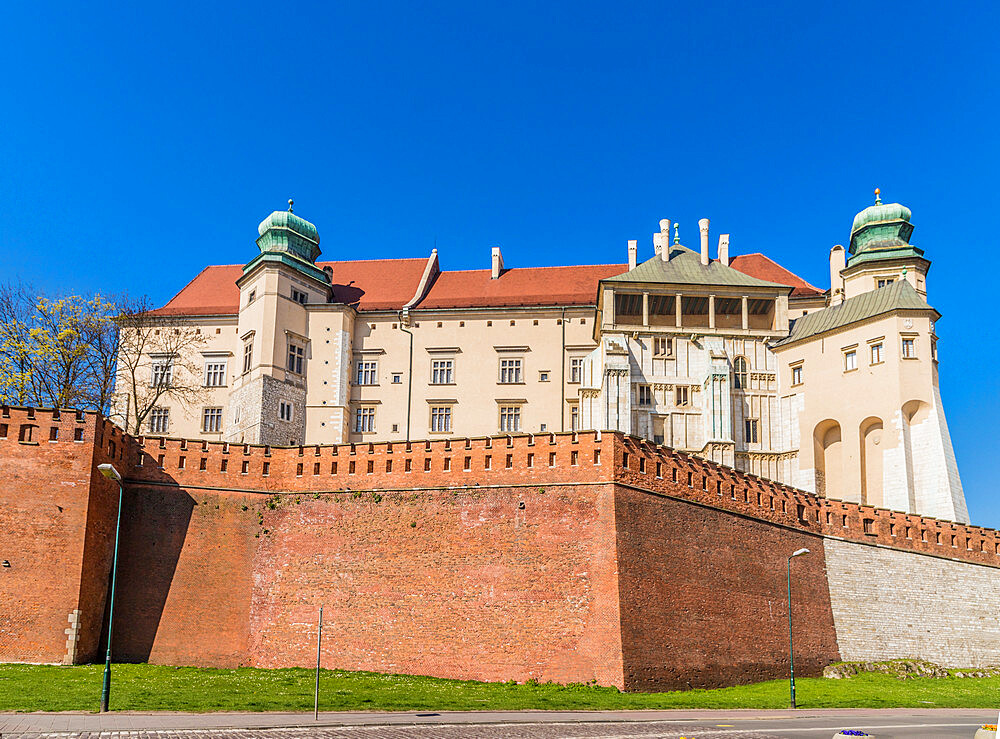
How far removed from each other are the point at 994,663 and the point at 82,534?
41.6 m

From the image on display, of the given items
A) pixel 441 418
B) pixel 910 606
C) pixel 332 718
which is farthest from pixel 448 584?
pixel 441 418

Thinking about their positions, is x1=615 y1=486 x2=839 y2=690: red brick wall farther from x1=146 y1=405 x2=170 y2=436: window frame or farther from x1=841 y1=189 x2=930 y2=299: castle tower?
x1=146 y1=405 x2=170 y2=436: window frame

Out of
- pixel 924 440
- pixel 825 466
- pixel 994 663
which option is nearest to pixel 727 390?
pixel 825 466

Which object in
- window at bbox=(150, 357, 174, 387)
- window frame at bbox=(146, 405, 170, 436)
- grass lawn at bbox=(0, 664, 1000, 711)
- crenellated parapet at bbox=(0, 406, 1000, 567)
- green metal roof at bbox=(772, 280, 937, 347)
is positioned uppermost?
green metal roof at bbox=(772, 280, 937, 347)

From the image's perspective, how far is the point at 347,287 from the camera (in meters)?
74.8

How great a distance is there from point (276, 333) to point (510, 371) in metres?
16.0

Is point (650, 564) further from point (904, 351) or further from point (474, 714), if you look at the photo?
point (904, 351)

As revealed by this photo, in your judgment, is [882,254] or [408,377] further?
[408,377]

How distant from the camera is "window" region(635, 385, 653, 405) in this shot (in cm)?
6112

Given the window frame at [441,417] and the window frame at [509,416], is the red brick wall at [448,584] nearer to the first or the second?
the window frame at [441,417]

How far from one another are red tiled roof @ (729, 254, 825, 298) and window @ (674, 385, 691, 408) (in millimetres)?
12197

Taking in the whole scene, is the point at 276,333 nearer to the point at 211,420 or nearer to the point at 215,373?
the point at 215,373

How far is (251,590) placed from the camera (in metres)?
40.4

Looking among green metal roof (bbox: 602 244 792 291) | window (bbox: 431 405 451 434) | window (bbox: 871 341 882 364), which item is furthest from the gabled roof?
window (bbox: 431 405 451 434)
